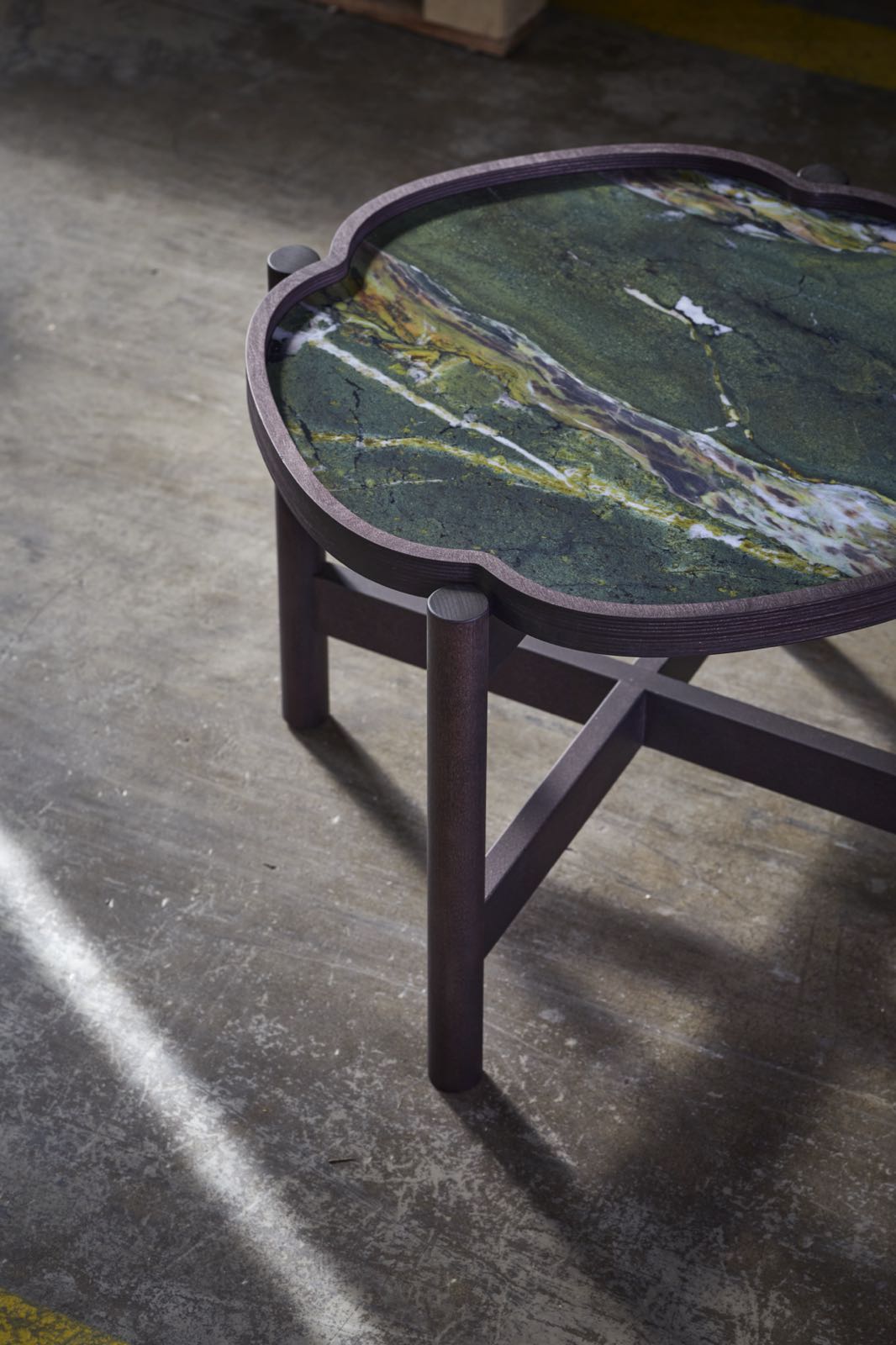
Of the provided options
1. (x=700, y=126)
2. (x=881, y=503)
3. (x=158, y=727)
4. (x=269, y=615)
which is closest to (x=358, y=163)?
(x=700, y=126)

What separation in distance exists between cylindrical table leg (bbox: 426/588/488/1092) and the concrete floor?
0.11m

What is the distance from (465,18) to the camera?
4.58 m

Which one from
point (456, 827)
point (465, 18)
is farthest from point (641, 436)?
point (465, 18)

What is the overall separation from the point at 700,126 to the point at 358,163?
97 cm

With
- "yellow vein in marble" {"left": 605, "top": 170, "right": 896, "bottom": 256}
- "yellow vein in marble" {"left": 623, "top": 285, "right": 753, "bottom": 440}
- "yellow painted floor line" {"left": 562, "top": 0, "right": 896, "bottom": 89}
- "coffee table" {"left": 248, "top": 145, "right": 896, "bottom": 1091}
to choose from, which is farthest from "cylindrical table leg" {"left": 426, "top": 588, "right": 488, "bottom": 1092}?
"yellow painted floor line" {"left": 562, "top": 0, "right": 896, "bottom": 89}

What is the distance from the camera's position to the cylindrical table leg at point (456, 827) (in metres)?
1.68

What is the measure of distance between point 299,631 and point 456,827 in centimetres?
71

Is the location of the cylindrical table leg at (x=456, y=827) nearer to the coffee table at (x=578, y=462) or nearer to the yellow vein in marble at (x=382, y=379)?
the coffee table at (x=578, y=462)

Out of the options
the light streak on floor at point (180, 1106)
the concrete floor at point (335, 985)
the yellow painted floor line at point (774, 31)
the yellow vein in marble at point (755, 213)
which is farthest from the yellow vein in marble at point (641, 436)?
the yellow painted floor line at point (774, 31)

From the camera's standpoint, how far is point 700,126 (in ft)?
14.0

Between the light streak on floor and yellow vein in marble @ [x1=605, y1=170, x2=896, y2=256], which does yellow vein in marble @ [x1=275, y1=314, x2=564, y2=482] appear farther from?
the light streak on floor

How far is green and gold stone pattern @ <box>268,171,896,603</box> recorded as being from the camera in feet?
5.76

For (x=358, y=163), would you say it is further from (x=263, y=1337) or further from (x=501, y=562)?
(x=263, y=1337)

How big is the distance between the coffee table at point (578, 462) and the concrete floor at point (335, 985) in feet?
0.63
